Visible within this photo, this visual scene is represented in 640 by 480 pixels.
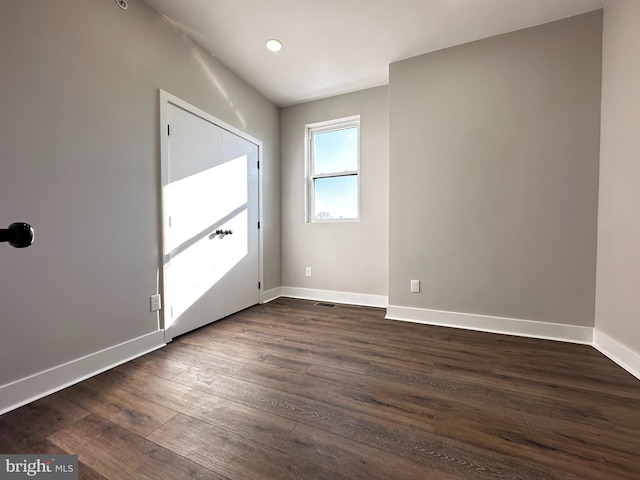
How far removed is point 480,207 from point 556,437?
1790mm

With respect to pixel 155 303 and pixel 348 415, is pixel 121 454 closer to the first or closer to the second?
pixel 348 415

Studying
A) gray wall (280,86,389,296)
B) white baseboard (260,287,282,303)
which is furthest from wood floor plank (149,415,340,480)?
gray wall (280,86,389,296)

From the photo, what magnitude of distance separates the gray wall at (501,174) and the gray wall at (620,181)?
3.5 inches

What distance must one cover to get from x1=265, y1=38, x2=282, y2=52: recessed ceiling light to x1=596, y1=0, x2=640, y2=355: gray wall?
8.50ft

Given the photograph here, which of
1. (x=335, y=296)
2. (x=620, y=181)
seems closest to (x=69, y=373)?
(x=335, y=296)

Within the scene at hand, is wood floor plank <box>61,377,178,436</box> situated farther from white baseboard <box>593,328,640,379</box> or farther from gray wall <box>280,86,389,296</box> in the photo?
white baseboard <box>593,328,640,379</box>

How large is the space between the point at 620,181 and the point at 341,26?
8.01ft

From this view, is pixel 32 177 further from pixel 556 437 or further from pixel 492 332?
pixel 492 332

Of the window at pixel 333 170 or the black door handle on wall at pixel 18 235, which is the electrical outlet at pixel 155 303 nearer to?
the black door handle on wall at pixel 18 235

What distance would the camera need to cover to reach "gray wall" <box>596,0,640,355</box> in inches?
65.5

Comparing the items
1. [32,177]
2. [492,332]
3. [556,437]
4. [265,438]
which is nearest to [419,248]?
[492,332]

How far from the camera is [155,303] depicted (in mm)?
2027

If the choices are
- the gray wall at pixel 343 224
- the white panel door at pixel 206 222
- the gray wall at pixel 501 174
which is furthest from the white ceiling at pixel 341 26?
the white panel door at pixel 206 222

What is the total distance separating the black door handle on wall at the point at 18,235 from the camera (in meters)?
0.56
